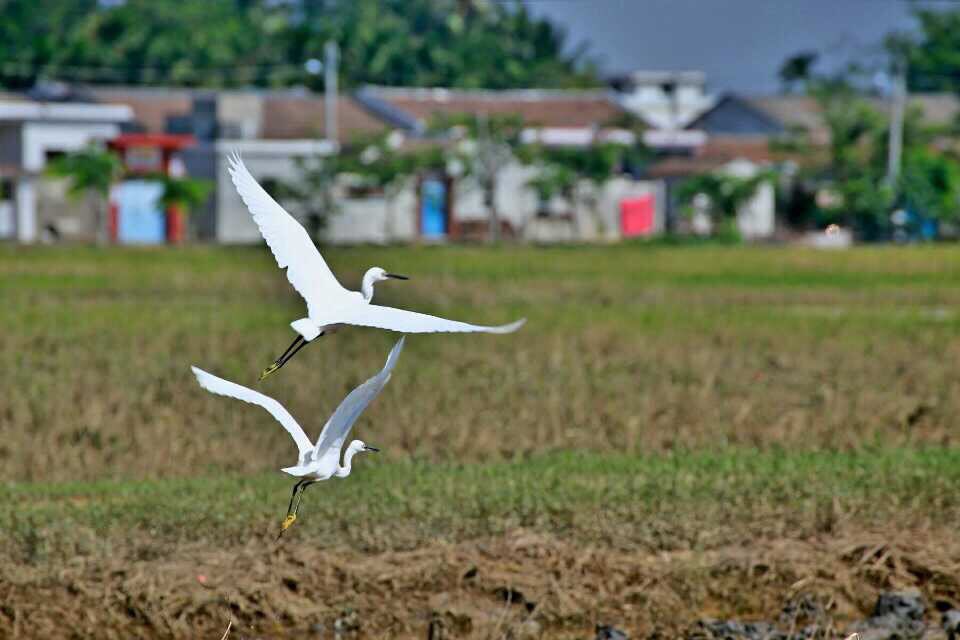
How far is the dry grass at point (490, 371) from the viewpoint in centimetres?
1110

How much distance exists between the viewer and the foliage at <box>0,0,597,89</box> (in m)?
60.2

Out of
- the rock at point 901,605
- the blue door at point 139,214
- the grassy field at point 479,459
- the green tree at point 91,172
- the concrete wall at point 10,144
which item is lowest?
the rock at point 901,605

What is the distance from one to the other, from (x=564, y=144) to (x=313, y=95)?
8.07 meters

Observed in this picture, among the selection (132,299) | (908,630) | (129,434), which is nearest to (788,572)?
(908,630)

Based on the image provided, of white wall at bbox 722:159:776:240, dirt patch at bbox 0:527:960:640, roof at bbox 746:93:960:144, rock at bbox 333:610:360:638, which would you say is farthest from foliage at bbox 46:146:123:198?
rock at bbox 333:610:360:638

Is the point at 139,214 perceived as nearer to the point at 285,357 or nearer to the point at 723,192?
the point at 723,192

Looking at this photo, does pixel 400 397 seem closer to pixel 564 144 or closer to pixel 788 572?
pixel 788 572

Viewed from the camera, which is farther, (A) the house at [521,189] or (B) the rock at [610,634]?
(A) the house at [521,189]

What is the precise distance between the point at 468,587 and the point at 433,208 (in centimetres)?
4109

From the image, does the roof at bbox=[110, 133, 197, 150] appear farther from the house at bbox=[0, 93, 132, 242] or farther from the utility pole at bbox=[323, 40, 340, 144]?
the utility pole at bbox=[323, 40, 340, 144]

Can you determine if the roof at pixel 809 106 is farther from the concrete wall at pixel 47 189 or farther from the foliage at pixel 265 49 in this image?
the concrete wall at pixel 47 189

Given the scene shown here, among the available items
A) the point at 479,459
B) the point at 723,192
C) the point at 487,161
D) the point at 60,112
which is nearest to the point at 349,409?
the point at 479,459

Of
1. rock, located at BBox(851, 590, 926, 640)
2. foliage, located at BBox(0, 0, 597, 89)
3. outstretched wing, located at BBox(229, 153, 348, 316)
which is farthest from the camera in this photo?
foliage, located at BBox(0, 0, 597, 89)

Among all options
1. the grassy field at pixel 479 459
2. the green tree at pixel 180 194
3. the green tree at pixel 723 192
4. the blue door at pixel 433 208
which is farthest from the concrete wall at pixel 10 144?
the grassy field at pixel 479 459
